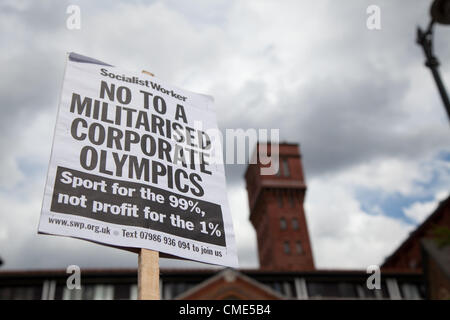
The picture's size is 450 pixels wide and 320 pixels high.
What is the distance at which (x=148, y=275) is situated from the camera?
3.35m

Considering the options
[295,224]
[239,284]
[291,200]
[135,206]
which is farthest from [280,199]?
[135,206]

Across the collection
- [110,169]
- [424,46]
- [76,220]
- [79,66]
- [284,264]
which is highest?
[284,264]

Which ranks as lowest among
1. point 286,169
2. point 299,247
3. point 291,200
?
point 299,247

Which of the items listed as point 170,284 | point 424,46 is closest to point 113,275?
point 170,284

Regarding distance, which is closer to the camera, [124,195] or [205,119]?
[124,195]

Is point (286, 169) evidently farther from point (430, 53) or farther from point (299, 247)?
point (430, 53)

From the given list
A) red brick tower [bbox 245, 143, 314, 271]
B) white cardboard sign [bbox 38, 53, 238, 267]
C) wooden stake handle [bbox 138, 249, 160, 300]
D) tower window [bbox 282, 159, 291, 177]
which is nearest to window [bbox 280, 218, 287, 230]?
red brick tower [bbox 245, 143, 314, 271]

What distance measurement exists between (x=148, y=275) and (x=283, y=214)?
50502 millimetres

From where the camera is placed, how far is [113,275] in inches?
992

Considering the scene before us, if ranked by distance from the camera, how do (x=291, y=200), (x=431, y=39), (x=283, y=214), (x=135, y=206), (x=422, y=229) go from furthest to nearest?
(x=291, y=200) < (x=283, y=214) < (x=422, y=229) < (x=431, y=39) < (x=135, y=206)
